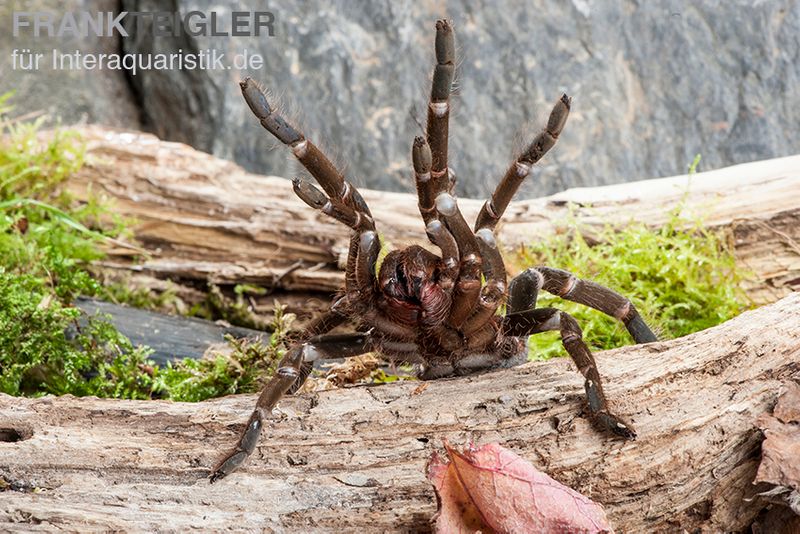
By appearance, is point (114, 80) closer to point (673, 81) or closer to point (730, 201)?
point (673, 81)

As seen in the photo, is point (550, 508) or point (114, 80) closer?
point (550, 508)

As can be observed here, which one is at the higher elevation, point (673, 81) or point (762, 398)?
point (673, 81)

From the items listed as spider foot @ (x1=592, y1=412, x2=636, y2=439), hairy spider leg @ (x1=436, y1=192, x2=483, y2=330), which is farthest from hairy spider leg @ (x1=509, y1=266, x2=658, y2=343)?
spider foot @ (x1=592, y1=412, x2=636, y2=439)

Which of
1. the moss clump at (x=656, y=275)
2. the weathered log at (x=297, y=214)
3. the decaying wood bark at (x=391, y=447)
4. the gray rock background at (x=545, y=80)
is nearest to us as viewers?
the decaying wood bark at (x=391, y=447)

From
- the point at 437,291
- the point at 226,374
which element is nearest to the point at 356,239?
the point at 437,291

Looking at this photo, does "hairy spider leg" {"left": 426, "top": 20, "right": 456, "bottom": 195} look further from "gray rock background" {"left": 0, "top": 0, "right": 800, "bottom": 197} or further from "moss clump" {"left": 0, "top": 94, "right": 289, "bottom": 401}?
"gray rock background" {"left": 0, "top": 0, "right": 800, "bottom": 197}

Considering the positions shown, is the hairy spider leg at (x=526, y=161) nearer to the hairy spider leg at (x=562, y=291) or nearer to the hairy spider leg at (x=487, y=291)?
the hairy spider leg at (x=487, y=291)

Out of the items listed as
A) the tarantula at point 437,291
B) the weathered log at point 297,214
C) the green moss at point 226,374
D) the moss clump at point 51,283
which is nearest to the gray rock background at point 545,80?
the weathered log at point 297,214

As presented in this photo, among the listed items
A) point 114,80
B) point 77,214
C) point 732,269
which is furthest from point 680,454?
point 114,80
